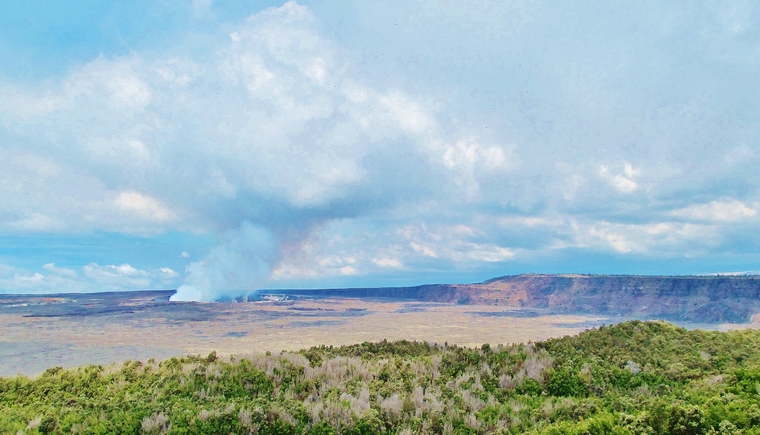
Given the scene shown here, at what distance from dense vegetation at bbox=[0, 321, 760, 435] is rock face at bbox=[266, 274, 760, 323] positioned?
57.7 metres

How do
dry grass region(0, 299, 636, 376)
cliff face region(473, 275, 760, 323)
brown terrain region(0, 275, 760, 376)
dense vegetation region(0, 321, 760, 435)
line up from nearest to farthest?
1. dense vegetation region(0, 321, 760, 435)
2. dry grass region(0, 299, 636, 376)
3. brown terrain region(0, 275, 760, 376)
4. cliff face region(473, 275, 760, 323)

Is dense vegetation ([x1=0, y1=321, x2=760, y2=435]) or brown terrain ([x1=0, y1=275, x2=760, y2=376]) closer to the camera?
dense vegetation ([x1=0, y1=321, x2=760, y2=435])

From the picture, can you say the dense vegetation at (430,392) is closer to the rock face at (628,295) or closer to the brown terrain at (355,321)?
the brown terrain at (355,321)

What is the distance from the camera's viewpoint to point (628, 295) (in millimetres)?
76938

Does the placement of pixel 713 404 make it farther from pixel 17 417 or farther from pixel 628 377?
pixel 17 417

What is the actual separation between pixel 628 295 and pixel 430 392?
257ft

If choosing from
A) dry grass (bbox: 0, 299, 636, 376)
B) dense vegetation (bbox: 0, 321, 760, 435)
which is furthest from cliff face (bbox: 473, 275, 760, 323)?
dense vegetation (bbox: 0, 321, 760, 435)

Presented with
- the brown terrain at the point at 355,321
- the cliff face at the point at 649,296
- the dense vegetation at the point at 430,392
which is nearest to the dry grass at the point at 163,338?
the brown terrain at the point at 355,321

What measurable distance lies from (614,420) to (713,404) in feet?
4.74

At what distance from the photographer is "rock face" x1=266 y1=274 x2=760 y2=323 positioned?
209 ft

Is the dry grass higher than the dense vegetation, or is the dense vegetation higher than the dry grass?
the dense vegetation

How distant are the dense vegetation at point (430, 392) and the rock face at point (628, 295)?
2273 inches

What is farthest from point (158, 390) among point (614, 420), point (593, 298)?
point (593, 298)

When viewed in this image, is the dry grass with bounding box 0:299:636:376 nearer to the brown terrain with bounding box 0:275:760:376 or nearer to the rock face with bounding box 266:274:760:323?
the brown terrain with bounding box 0:275:760:376
